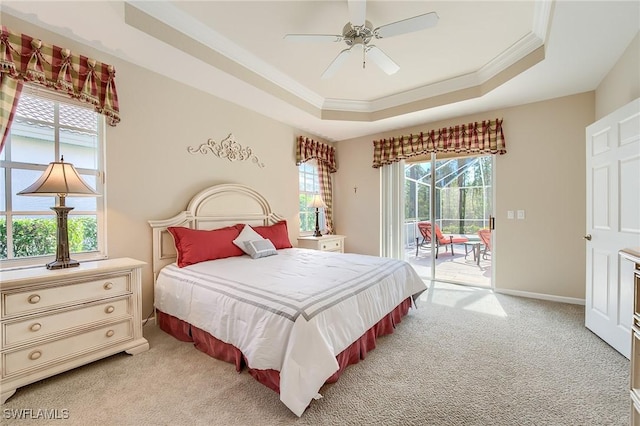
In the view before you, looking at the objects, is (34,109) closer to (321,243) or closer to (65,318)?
(65,318)

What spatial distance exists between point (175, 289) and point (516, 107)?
453 centimetres

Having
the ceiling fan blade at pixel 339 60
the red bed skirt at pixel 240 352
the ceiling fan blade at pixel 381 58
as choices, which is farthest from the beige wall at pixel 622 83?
the red bed skirt at pixel 240 352

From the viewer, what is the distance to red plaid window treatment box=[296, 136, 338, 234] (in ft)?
14.6

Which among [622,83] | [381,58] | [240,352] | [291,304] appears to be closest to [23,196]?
[240,352]

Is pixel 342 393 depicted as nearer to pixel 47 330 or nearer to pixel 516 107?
pixel 47 330

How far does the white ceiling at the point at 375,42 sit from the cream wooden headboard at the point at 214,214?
1168mm

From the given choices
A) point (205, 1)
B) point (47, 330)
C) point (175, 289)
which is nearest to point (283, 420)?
point (175, 289)

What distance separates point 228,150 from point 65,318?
7.49 ft

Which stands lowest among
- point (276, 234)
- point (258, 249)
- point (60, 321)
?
point (60, 321)

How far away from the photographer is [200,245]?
2.74 meters

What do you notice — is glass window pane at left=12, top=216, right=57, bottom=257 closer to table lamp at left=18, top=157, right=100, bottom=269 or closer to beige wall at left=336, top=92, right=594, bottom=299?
table lamp at left=18, top=157, right=100, bottom=269

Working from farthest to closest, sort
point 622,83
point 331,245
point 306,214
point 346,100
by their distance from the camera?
point 306,214 < point 331,245 < point 346,100 < point 622,83

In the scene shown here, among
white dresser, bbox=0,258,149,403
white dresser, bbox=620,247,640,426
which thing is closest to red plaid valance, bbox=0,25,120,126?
white dresser, bbox=0,258,149,403

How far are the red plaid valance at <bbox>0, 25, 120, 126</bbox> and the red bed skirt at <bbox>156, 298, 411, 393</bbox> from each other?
1924 millimetres
